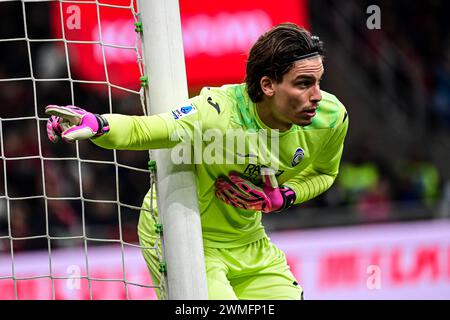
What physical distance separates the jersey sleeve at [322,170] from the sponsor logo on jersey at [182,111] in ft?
2.10

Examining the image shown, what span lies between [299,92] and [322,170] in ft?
2.15

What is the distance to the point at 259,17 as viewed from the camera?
7.63 m

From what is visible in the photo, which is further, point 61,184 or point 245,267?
point 61,184

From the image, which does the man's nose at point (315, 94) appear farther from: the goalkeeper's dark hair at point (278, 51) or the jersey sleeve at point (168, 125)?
the jersey sleeve at point (168, 125)

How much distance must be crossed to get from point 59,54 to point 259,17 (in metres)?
2.35

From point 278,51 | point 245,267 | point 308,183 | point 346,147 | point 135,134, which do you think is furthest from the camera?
point 346,147

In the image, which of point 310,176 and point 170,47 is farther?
point 310,176

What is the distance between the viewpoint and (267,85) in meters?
3.60

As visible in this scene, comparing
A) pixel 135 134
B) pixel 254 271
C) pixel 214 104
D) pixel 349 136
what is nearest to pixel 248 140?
pixel 214 104

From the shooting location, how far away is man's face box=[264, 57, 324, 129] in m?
3.55

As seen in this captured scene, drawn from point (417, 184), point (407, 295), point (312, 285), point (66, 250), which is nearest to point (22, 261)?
point (66, 250)

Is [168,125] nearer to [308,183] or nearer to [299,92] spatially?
[299,92]

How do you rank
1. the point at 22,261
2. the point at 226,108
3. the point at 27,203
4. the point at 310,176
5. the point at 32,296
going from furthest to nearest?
the point at 27,203 → the point at 22,261 → the point at 32,296 → the point at 310,176 → the point at 226,108

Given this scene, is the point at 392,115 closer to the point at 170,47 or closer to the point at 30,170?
the point at 30,170
